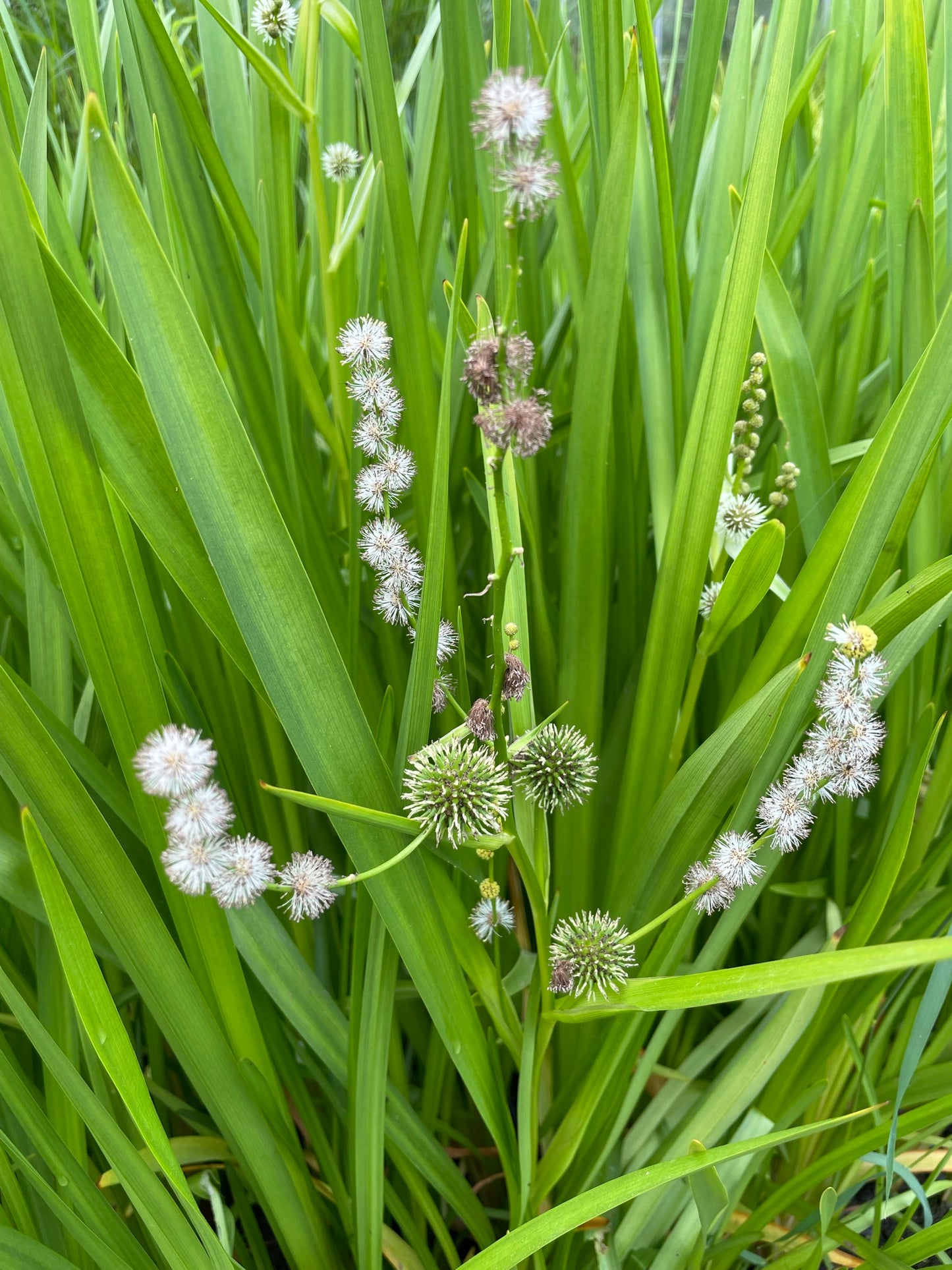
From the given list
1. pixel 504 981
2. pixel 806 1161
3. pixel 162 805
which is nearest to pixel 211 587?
pixel 162 805

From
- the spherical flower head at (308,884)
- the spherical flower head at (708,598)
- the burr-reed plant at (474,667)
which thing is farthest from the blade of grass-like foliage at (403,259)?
the spherical flower head at (308,884)

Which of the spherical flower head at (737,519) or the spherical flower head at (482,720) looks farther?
the spherical flower head at (737,519)

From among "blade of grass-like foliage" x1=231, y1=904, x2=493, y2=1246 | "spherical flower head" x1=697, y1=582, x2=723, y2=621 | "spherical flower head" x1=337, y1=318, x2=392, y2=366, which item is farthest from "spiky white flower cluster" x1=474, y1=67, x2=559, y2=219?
"blade of grass-like foliage" x1=231, y1=904, x2=493, y2=1246

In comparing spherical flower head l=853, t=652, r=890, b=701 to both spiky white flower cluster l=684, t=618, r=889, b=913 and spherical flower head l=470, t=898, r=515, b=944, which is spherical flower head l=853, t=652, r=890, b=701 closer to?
spiky white flower cluster l=684, t=618, r=889, b=913

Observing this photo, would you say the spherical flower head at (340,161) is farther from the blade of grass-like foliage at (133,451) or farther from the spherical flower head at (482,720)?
the spherical flower head at (482,720)

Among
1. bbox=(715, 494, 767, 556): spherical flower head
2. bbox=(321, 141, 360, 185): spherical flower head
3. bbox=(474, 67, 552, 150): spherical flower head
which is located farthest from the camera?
bbox=(321, 141, 360, 185): spherical flower head

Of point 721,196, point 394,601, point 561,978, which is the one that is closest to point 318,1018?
point 561,978
